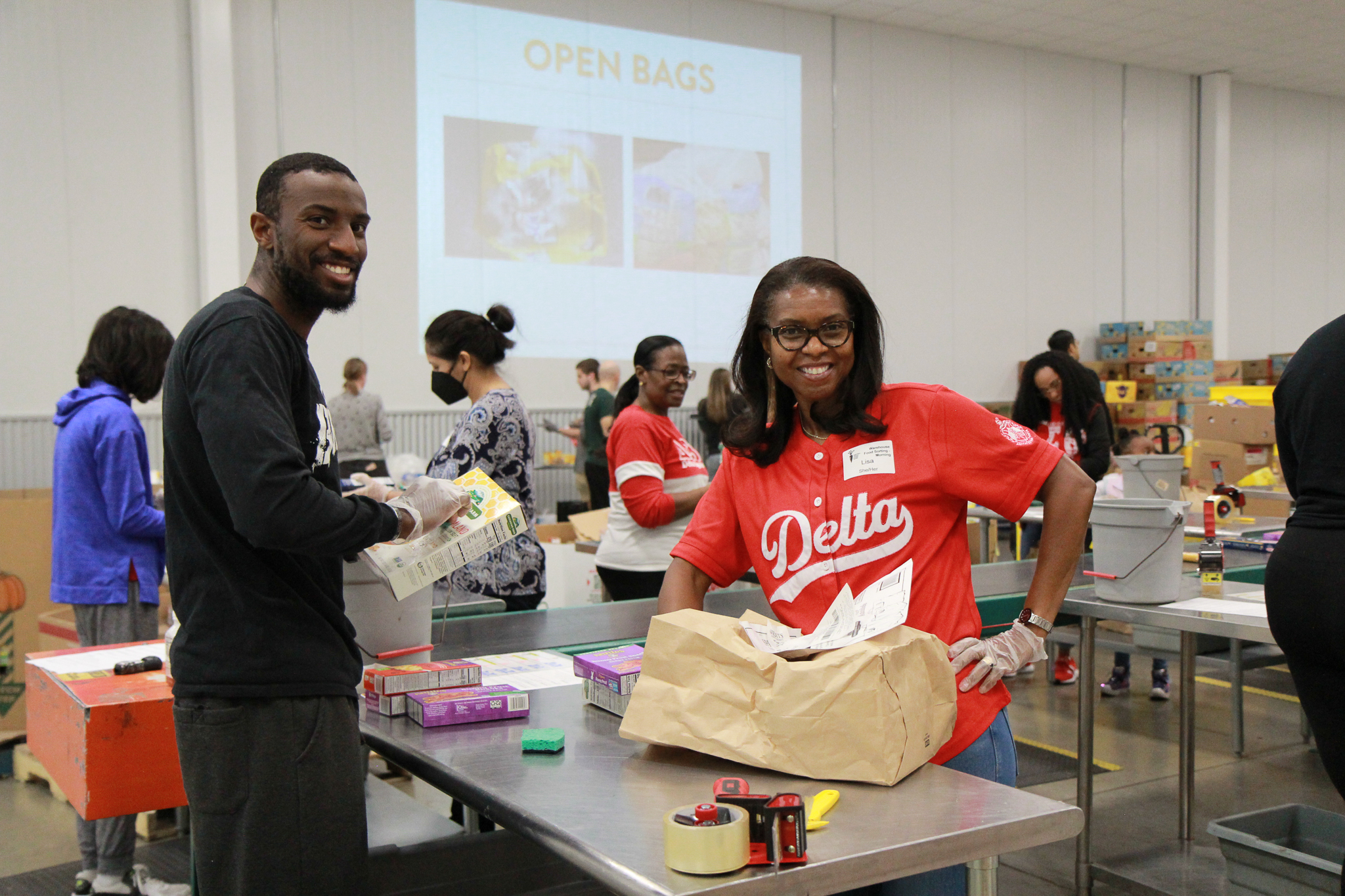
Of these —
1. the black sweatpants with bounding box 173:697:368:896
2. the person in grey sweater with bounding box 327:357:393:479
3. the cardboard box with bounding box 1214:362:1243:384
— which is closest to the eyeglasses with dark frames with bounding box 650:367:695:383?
the black sweatpants with bounding box 173:697:368:896

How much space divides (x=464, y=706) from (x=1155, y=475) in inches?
84.2

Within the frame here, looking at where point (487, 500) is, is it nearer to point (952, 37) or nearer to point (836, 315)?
point (836, 315)

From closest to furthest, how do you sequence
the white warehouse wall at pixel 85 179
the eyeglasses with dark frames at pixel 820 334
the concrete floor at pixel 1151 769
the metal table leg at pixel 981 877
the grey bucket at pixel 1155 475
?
the metal table leg at pixel 981 877 → the eyeglasses with dark frames at pixel 820 334 → the grey bucket at pixel 1155 475 → the concrete floor at pixel 1151 769 → the white warehouse wall at pixel 85 179

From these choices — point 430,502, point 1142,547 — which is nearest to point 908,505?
point 430,502

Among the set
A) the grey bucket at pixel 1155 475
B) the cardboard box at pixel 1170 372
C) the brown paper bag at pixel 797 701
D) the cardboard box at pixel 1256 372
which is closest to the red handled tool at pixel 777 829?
the brown paper bag at pixel 797 701

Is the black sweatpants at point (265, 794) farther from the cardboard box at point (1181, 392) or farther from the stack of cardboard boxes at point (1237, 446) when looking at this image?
the cardboard box at point (1181, 392)

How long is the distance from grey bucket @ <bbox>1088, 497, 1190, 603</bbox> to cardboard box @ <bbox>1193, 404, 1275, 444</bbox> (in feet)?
11.6

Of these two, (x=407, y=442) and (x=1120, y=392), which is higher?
(x=1120, y=392)

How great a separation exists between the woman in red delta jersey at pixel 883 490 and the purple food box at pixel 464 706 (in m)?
0.43

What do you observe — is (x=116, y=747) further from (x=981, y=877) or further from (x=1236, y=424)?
(x=1236, y=424)

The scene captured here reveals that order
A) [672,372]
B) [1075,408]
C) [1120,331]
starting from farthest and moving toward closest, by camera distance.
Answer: [1120,331]
[1075,408]
[672,372]

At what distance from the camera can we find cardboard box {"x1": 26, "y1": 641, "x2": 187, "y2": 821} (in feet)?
5.98

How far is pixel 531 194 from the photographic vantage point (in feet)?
27.2

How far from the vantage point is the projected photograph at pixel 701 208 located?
877 cm
